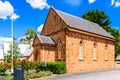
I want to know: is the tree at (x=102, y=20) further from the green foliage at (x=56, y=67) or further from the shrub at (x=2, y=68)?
the shrub at (x=2, y=68)

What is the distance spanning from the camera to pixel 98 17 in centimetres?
7012

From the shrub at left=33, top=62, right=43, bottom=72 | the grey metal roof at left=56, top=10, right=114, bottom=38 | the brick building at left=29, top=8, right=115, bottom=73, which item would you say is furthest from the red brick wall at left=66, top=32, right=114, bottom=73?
the shrub at left=33, top=62, right=43, bottom=72

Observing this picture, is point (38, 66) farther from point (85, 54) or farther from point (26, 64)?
point (85, 54)

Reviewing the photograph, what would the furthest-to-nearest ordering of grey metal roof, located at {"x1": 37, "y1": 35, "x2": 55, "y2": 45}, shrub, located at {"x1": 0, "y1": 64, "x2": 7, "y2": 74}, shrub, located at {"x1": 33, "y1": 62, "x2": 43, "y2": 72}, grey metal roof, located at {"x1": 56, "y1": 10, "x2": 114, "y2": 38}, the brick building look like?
grey metal roof, located at {"x1": 56, "y1": 10, "x2": 114, "y2": 38}
grey metal roof, located at {"x1": 37, "y1": 35, "x2": 55, "y2": 45}
the brick building
shrub, located at {"x1": 33, "y1": 62, "x2": 43, "y2": 72}
shrub, located at {"x1": 0, "y1": 64, "x2": 7, "y2": 74}

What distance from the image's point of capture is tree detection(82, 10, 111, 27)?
228 ft

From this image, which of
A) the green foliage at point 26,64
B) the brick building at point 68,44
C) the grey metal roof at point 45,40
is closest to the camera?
the green foliage at point 26,64

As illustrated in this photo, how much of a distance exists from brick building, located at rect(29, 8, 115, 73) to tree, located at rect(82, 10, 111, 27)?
27.4 metres

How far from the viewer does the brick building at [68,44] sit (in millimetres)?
34562

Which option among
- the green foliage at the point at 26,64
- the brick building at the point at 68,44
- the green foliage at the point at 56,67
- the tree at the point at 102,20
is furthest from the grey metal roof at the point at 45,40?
the tree at the point at 102,20

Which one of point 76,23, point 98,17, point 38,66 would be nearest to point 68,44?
point 38,66

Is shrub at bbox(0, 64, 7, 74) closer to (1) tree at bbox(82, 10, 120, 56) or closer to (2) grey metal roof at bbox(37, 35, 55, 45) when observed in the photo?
(2) grey metal roof at bbox(37, 35, 55, 45)

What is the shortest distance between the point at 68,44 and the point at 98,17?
37.9 m

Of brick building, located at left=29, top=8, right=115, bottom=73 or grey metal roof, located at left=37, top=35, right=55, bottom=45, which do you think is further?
grey metal roof, located at left=37, top=35, right=55, bottom=45

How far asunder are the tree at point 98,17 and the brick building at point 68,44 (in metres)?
27.4
